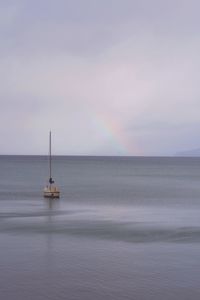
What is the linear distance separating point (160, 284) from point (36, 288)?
→ 7.20 meters

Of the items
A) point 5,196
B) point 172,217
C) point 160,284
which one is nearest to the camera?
point 160,284

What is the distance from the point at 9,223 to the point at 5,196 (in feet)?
122

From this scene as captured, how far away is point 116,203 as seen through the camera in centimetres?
8156

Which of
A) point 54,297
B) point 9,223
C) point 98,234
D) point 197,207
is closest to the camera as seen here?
point 54,297

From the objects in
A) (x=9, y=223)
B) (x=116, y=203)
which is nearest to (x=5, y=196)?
(x=116, y=203)

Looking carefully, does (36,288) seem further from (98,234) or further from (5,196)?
(5,196)

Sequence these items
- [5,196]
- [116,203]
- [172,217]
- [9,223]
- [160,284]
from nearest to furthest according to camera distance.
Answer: [160,284] → [9,223] → [172,217] → [116,203] → [5,196]

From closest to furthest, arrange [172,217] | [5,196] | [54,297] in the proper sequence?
[54,297]
[172,217]
[5,196]

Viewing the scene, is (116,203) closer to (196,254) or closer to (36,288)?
(196,254)

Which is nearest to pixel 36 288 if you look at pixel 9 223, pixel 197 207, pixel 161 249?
pixel 161 249

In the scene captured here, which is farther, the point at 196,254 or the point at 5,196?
the point at 5,196

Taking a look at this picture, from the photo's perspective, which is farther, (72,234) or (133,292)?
(72,234)

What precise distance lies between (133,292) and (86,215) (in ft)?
118

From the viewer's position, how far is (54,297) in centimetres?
2784
